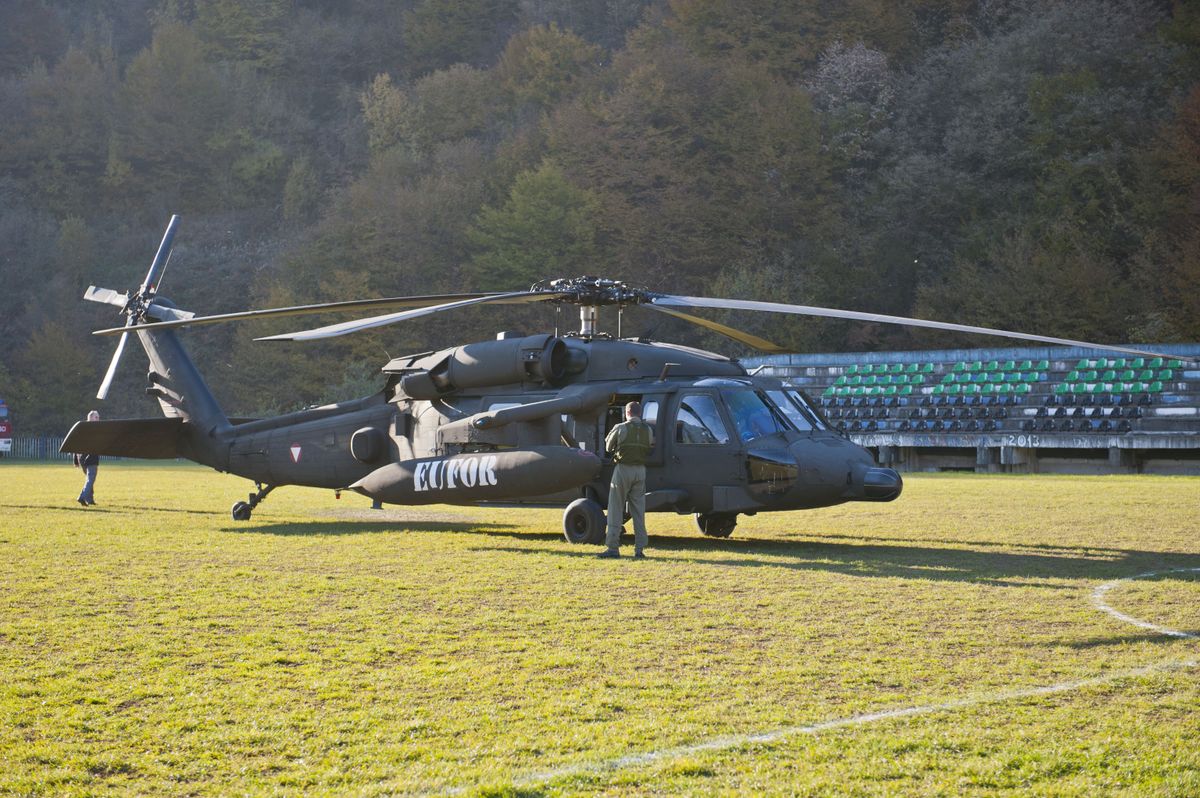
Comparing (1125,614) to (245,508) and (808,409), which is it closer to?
(808,409)

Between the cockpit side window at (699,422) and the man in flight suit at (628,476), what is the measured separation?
1143 mm

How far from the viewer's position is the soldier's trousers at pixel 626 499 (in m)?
13.5

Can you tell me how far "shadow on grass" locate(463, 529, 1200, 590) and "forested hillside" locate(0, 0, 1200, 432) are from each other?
38.5m

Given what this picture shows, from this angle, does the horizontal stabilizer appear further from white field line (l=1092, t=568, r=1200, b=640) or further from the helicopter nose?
white field line (l=1092, t=568, r=1200, b=640)

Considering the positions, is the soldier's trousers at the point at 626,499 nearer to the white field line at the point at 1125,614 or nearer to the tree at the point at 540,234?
the white field line at the point at 1125,614

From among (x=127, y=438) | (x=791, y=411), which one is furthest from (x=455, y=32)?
(x=791, y=411)

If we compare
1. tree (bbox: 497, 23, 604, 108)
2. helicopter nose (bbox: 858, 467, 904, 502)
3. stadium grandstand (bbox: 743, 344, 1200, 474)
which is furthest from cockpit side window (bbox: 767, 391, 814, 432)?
tree (bbox: 497, 23, 604, 108)

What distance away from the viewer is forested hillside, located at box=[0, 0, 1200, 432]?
2158 inches

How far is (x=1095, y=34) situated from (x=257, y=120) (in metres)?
51.4

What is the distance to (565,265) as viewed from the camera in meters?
62.8

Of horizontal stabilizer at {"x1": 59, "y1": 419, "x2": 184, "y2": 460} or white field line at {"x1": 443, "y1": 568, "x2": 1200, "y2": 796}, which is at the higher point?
horizontal stabilizer at {"x1": 59, "y1": 419, "x2": 184, "y2": 460}

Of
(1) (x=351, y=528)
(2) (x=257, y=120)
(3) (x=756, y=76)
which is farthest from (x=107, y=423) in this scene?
(2) (x=257, y=120)

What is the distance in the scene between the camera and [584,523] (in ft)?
49.1

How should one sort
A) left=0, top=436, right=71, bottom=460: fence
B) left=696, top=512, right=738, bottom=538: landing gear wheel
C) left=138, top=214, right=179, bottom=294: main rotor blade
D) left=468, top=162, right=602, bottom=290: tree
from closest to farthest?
left=696, top=512, right=738, bottom=538: landing gear wheel, left=138, top=214, right=179, bottom=294: main rotor blade, left=0, top=436, right=71, bottom=460: fence, left=468, top=162, right=602, bottom=290: tree
